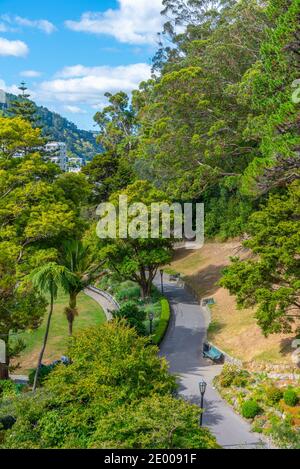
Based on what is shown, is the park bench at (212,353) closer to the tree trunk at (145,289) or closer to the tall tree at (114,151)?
the tree trunk at (145,289)

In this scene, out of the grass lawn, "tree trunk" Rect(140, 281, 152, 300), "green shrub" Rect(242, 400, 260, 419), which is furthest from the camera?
"tree trunk" Rect(140, 281, 152, 300)

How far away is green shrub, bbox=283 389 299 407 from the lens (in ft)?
56.1

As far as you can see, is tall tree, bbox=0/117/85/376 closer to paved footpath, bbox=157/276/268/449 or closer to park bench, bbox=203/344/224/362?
paved footpath, bbox=157/276/268/449

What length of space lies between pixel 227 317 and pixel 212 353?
5232 mm

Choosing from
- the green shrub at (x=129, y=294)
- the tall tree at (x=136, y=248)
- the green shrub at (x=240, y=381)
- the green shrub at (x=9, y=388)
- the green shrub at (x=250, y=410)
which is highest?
the tall tree at (x=136, y=248)

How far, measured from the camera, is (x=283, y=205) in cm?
1988

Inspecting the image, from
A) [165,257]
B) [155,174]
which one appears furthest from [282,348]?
[155,174]

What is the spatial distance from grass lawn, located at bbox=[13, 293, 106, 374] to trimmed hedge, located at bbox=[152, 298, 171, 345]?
4.28 metres

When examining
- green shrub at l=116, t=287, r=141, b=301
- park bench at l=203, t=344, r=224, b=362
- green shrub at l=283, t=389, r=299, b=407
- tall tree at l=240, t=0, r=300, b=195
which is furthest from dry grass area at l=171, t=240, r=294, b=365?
tall tree at l=240, t=0, r=300, b=195

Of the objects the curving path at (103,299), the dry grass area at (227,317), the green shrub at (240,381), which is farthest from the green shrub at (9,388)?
the curving path at (103,299)

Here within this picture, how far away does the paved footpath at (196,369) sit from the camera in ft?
53.4

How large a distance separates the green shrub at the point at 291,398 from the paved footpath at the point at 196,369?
1803mm

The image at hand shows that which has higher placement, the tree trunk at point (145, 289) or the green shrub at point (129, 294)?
the tree trunk at point (145, 289)

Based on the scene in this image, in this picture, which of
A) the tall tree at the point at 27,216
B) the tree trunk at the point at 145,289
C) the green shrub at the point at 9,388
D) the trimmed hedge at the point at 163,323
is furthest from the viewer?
the tree trunk at the point at 145,289
